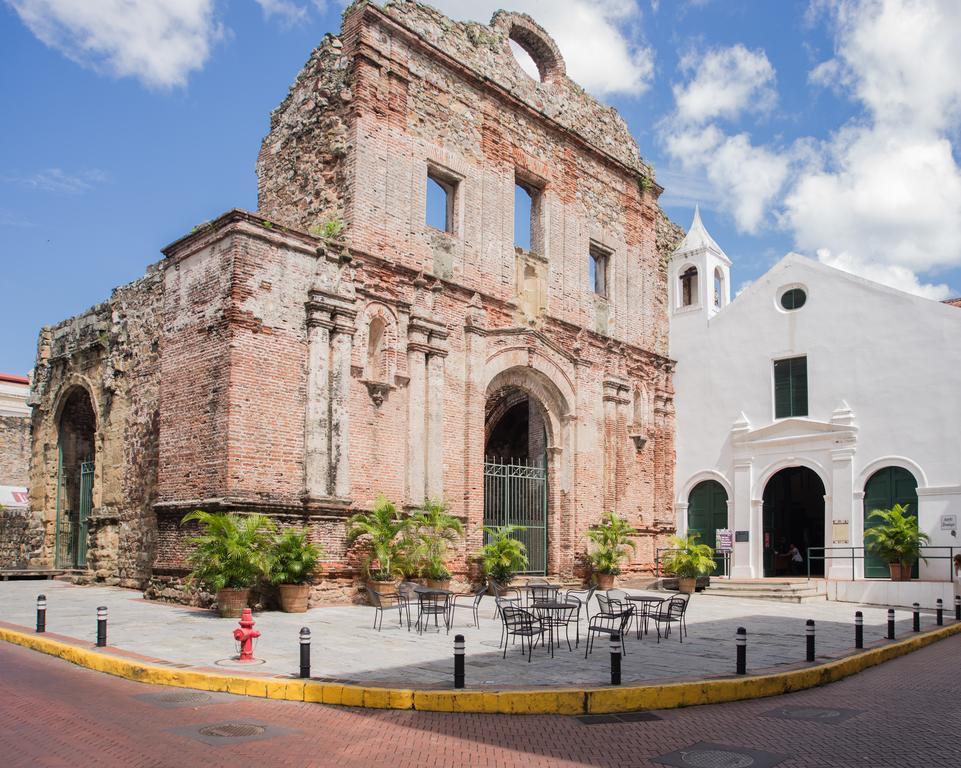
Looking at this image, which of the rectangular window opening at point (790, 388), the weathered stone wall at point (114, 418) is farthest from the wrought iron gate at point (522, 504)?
the weathered stone wall at point (114, 418)

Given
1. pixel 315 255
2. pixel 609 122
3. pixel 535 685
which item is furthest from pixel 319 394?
pixel 609 122

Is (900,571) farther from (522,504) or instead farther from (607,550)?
Answer: (522,504)

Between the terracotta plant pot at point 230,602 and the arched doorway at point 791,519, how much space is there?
1529 centimetres

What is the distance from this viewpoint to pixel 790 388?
24.6m

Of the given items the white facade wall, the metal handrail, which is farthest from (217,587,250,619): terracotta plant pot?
the white facade wall

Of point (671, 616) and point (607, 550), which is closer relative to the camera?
point (671, 616)

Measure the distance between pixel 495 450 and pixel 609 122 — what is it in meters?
9.65

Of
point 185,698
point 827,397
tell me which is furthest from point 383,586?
point 827,397

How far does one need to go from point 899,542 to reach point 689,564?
4.71m

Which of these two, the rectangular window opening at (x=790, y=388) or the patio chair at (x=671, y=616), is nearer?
the patio chair at (x=671, y=616)

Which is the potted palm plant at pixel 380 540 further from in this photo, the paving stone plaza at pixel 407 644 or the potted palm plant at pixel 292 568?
the potted palm plant at pixel 292 568

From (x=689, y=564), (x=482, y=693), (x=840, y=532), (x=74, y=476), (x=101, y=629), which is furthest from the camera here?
(x=74, y=476)

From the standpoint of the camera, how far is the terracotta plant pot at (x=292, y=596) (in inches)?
580

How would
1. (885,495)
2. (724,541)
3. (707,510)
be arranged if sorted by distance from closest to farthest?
(885,495) → (724,541) → (707,510)
